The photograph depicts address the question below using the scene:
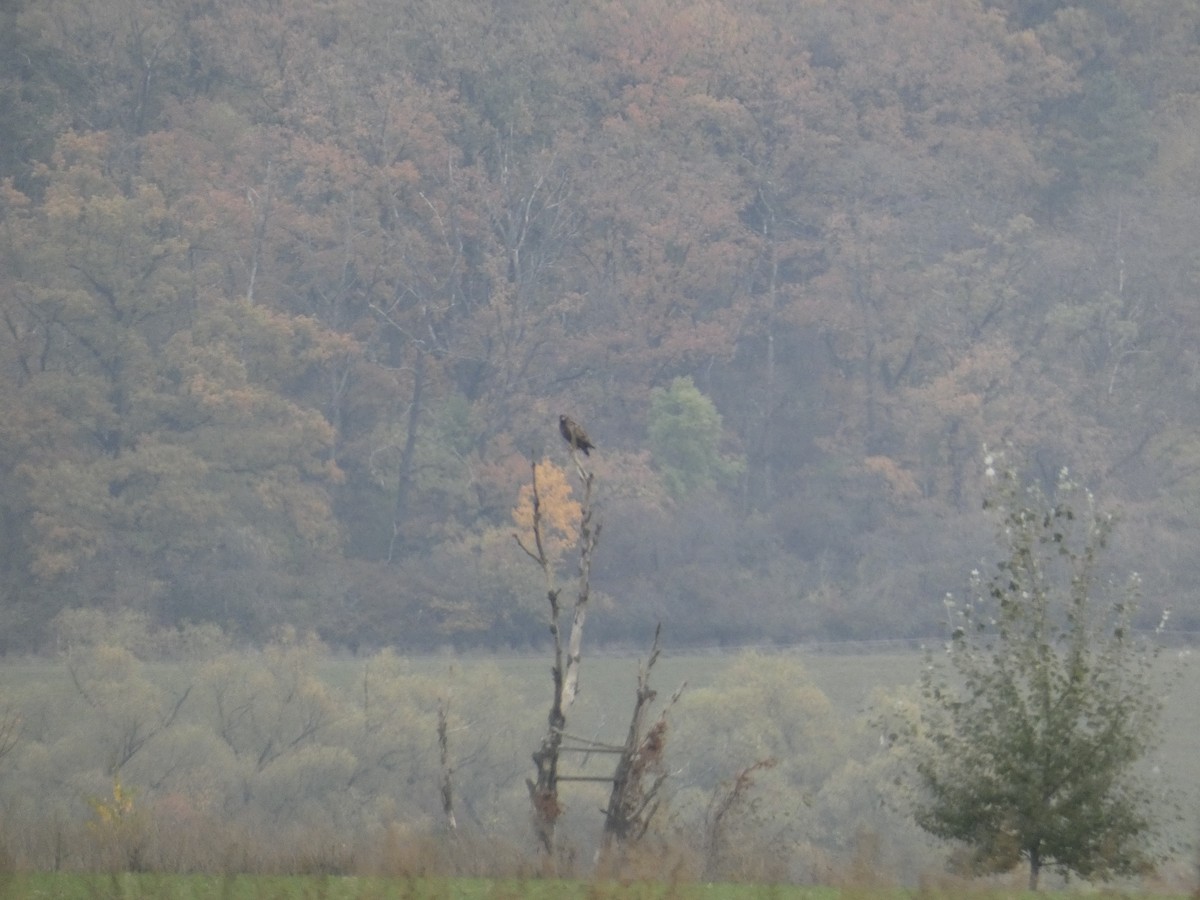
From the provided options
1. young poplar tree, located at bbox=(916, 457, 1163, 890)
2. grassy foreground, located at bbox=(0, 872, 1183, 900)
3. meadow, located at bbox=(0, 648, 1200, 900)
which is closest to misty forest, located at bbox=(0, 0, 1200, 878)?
meadow, located at bbox=(0, 648, 1200, 900)

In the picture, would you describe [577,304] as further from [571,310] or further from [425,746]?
[425,746]

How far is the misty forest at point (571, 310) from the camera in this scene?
A: 1966 inches

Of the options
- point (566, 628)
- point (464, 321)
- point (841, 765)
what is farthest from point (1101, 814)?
point (464, 321)

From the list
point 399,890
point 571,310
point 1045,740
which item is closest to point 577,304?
point 571,310

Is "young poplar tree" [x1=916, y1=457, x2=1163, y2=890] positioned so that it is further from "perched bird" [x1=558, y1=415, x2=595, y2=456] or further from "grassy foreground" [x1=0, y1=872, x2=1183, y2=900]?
"perched bird" [x1=558, y1=415, x2=595, y2=456]

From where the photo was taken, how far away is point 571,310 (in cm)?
5856

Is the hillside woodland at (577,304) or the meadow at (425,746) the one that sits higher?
the hillside woodland at (577,304)

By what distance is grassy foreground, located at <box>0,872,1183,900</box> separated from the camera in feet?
Result: 33.1

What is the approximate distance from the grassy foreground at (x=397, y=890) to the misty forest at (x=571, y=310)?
29407 millimetres

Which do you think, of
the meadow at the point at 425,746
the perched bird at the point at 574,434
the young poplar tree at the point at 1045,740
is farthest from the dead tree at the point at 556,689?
the meadow at the point at 425,746

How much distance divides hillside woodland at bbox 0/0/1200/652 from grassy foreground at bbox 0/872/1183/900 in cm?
3650

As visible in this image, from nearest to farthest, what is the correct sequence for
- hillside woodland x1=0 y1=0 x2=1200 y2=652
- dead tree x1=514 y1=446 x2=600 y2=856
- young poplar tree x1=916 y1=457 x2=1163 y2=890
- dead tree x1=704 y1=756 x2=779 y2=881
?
young poplar tree x1=916 y1=457 x2=1163 y2=890 < dead tree x1=704 y1=756 x2=779 y2=881 < dead tree x1=514 y1=446 x2=600 y2=856 < hillside woodland x1=0 y1=0 x2=1200 y2=652

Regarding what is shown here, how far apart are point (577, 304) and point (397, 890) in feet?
159

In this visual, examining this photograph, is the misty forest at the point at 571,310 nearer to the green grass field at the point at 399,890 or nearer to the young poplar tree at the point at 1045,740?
the young poplar tree at the point at 1045,740
